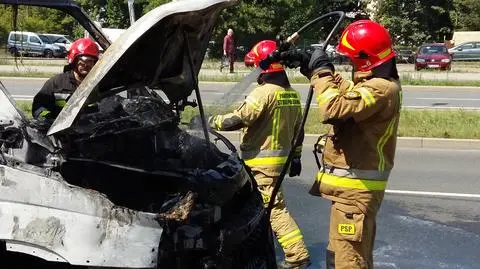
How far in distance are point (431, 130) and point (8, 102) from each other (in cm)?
894

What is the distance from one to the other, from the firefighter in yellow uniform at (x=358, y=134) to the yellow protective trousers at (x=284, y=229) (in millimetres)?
1126

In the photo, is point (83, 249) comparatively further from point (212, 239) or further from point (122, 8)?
point (122, 8)

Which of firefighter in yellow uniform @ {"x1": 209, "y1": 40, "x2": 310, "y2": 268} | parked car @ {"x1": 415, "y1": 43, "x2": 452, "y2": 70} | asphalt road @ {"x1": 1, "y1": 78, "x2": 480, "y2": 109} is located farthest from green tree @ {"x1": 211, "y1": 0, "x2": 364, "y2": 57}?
firefighter in yellow uniform @ {"x1": 209, "y1": 40, "x2": 310, "y2": 268}

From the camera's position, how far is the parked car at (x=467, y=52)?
121 feet

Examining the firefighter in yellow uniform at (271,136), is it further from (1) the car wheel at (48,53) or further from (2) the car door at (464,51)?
(2) the car door at (464,51)

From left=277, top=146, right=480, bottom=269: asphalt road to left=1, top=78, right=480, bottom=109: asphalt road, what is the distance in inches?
280

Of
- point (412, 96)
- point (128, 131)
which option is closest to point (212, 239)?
point (128, 131)

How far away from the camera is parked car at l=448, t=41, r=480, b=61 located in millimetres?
36875

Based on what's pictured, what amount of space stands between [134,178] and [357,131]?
127cm

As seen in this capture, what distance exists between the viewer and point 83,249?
2830mm

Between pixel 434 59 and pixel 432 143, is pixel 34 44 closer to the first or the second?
pixel 434 59

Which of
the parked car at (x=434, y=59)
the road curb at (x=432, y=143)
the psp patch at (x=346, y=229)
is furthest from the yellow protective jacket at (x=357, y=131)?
the parked car at (x=434, y=59)

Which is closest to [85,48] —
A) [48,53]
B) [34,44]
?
[34,44]

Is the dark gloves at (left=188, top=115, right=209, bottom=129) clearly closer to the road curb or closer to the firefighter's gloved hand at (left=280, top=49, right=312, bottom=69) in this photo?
the firefighter's gloved hand at (left=280, top=49, right=312, bottom=69)
